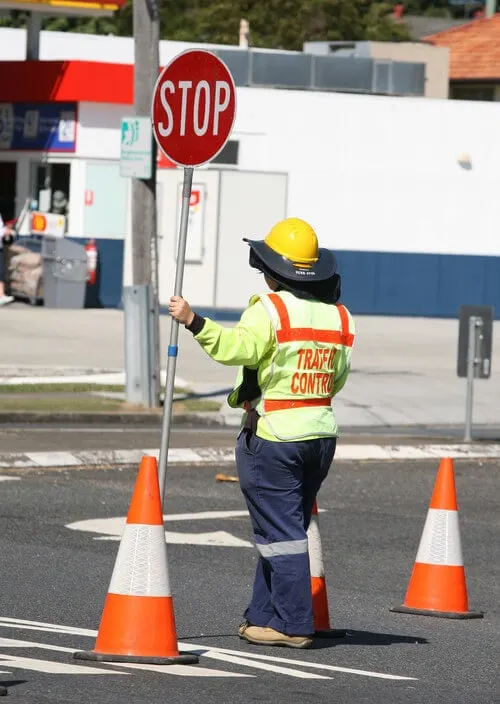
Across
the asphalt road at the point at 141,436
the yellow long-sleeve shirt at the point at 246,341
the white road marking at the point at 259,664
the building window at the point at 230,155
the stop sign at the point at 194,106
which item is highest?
the building window at the point at 230,155

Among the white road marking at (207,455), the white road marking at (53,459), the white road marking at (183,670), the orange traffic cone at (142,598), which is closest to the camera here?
the white road marking at (183,670)

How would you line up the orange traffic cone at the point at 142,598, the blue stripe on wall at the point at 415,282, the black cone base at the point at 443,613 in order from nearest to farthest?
the orange traffic cone at the point at 142,598 < the black cone base at the point at 443,613 < the blue stripe on wall at the point at 415,282

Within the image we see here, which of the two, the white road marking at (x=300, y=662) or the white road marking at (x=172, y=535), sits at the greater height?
the white road marking at (x=300, y=662)

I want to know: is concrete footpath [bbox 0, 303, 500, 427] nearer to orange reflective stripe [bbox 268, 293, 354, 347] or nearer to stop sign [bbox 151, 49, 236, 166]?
stop sign [bbox 151, 49, 236, 166]

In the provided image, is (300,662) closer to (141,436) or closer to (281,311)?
(281,311)

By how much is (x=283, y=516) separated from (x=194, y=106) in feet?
7.88

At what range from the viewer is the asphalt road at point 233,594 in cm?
664

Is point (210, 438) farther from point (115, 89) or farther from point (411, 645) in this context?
point (115, 89)

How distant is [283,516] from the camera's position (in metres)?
7.46

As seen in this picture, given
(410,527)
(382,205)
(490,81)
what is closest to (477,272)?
(382,205)

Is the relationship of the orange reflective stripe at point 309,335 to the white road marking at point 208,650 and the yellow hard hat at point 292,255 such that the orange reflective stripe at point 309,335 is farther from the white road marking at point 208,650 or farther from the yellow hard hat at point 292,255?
the white road marking at point 208,650

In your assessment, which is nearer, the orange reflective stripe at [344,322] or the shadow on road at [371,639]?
the orange reflective stripe at [344,322]

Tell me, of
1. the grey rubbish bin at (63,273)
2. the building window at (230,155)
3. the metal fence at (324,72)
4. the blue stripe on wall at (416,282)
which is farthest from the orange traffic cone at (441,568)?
the metal fence at (324,72)

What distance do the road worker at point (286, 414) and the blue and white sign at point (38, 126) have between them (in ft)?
81.8
